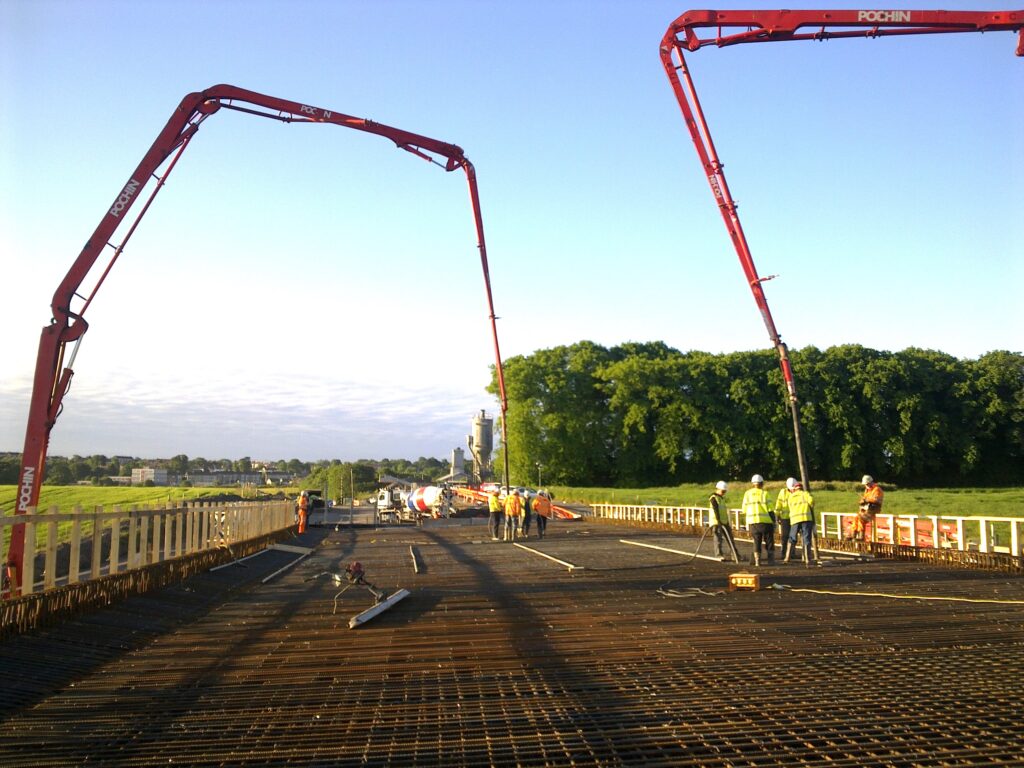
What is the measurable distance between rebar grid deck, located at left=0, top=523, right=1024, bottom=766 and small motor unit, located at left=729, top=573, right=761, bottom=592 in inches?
9.9

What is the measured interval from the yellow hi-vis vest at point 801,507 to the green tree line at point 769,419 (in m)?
51.8

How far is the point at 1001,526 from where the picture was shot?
29.9 metres

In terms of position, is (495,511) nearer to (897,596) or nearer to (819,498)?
(897,596)

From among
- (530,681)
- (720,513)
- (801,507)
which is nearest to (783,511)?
(801,507)

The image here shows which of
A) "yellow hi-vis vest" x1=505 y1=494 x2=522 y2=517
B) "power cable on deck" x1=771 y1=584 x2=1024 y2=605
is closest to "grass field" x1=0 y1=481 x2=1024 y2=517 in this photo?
"yellow hi-vis vest" x1=505 y1=494 x2=522 y2=517

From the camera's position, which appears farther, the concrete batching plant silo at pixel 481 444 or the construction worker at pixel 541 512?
the concrete batching plant silo at pixel 481 444

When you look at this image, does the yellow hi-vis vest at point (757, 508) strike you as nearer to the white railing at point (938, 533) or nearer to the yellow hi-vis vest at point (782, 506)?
the yellow hi-vis vest at point (782, 506)

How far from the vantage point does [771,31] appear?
21562 mm

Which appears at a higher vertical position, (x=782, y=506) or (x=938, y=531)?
(x=782, y=506)

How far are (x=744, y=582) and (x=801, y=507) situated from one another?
13.9ft

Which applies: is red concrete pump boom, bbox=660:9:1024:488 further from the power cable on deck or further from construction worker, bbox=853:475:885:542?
the power cable on deck

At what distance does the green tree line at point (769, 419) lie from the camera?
66.1 meters

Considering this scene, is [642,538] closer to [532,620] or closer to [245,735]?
[532,620]

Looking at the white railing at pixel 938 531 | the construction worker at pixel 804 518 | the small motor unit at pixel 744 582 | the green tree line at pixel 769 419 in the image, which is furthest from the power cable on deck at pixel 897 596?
the green tree line at pixel 769 419
